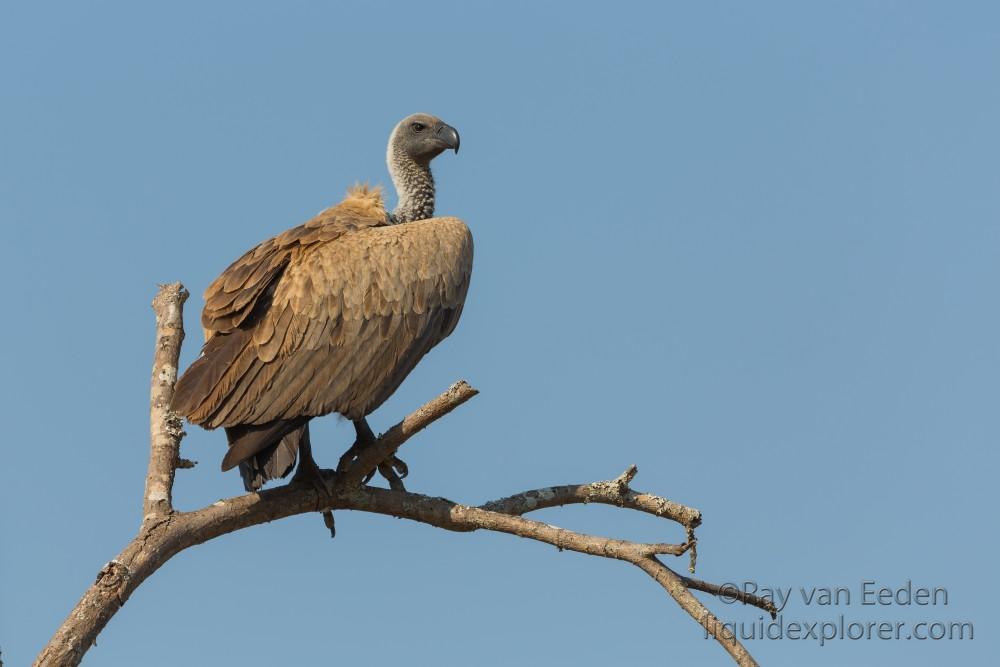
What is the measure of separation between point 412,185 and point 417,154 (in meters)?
0.26

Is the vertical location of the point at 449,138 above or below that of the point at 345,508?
above

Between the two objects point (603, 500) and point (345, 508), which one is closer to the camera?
point (603, 500)

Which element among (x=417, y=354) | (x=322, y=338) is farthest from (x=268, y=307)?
(x=417, y=354)

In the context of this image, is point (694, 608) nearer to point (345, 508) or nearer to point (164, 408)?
point (345, 508)

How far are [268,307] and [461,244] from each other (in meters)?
1.41

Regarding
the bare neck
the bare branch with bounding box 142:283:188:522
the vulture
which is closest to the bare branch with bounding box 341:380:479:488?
the vulture

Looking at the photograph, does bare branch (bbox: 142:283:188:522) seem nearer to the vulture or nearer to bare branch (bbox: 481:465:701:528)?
the vulture

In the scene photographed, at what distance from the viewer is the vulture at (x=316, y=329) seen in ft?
22.1

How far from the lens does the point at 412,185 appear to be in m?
9.56

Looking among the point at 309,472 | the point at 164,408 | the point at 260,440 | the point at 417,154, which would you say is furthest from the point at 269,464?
the point at 417,154

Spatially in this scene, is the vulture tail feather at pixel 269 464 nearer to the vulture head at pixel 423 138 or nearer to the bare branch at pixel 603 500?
the bare branch at pixel 603 500

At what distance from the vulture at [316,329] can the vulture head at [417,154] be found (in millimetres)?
1243

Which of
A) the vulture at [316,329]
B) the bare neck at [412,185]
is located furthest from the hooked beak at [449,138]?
the vulture at [316,329]

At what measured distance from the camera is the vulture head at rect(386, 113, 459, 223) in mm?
9531
